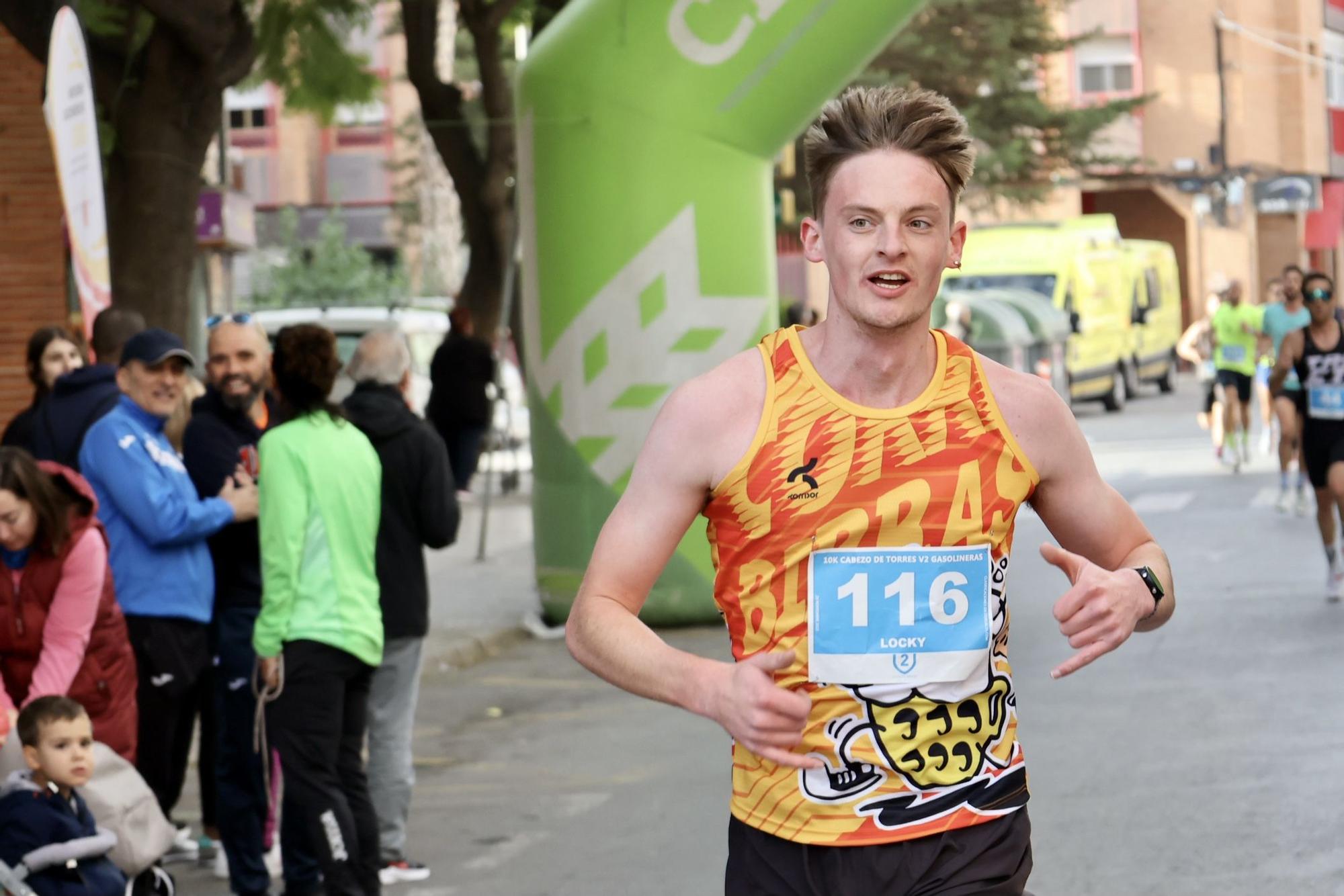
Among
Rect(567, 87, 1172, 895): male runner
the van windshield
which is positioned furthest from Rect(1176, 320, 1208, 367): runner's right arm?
Rect(567, 87, 1172, 895): male runner

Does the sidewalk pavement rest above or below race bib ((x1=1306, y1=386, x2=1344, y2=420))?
below

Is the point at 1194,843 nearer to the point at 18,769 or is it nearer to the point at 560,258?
the point at 18,769

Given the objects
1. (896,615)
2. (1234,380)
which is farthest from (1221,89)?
(896,615)

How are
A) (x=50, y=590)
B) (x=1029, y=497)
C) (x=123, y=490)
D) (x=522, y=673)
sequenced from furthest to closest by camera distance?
(x=522, y=673), (x=123, y=490), (x=50, y=590), (x=1029, y=497)

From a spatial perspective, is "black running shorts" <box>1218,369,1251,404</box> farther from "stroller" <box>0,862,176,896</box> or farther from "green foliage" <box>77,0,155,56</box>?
"stroller" <box>0,862,176,896</box>

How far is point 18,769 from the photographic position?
606cm

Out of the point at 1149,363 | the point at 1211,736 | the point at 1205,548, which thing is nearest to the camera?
the point at 1211,736

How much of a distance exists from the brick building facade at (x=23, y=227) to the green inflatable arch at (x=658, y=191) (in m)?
3.44

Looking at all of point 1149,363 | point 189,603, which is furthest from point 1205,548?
point 1149,363

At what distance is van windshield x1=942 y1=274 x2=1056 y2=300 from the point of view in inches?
1403

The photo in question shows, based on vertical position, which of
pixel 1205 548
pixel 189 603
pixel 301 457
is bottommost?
pixel 1205 548

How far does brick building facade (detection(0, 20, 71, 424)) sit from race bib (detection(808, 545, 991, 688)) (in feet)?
38.7

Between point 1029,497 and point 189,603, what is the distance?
4.27 meters

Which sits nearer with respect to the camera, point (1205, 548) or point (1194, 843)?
point (1194, 843)
